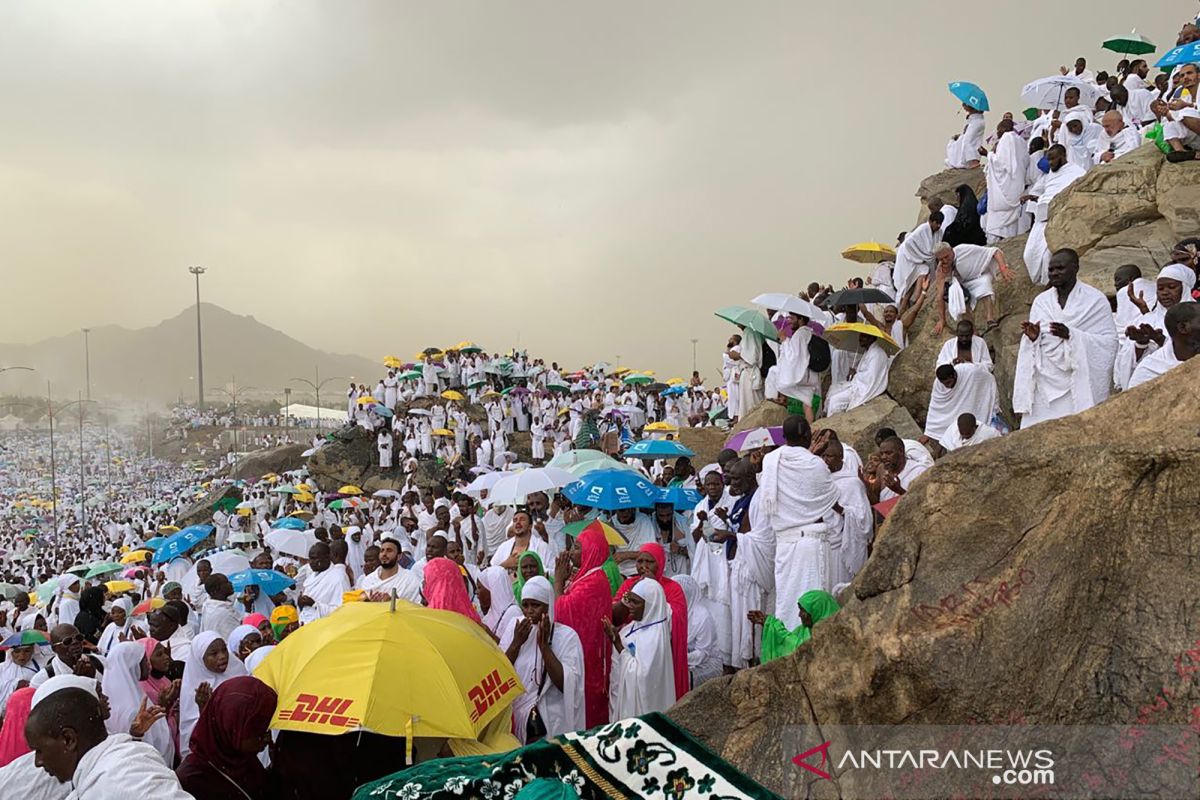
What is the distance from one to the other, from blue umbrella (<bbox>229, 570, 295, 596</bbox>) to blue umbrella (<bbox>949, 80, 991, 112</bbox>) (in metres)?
13.1

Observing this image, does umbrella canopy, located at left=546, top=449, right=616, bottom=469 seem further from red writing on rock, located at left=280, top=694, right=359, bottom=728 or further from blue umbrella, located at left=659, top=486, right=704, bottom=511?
red writing on rock, located at left=280, top=694, right=359, bottom=728

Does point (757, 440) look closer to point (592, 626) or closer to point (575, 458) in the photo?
point (575, 458)

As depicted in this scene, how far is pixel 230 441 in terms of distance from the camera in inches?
3150

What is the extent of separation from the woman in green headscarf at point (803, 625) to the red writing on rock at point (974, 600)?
1.46 meters

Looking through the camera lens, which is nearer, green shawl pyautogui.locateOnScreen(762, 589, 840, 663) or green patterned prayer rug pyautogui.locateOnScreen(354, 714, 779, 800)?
green patterned prayer rug pyautogui.locateOnScreen(354, 714, 779, 800)

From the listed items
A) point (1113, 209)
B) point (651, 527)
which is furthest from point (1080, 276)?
point (651, 527)

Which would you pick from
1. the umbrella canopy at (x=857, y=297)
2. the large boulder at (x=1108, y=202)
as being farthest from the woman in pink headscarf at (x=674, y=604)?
the large boulder at (x=1108, y=202)

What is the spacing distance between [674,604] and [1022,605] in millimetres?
3405

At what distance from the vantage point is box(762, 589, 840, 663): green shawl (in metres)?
5.17

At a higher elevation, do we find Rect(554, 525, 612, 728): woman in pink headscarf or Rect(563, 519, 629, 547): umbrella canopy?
Rect(563, 519, 629, 547): umbrella canopy

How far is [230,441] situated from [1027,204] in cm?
7708

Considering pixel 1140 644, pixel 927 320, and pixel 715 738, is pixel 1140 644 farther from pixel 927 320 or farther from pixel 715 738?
pixel 927 320

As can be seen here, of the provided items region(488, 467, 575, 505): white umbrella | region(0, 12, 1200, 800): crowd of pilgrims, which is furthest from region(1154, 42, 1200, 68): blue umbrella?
region(488, 467, 575, 505): white umbrella

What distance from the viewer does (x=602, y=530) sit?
7586mm
